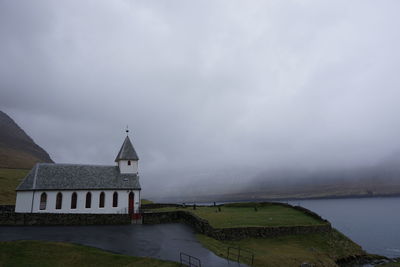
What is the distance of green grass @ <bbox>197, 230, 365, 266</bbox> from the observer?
26.2m

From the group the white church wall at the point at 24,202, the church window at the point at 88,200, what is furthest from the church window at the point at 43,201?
the church window at the point at 88,200

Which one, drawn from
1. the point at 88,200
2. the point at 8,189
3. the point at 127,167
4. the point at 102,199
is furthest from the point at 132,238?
the point at 8,189

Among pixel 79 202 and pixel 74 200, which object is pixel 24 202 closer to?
pixel 74 200

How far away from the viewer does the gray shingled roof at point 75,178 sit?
4241 cm

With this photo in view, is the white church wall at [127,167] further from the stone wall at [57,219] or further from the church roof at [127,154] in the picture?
the stone wall at [57,219]

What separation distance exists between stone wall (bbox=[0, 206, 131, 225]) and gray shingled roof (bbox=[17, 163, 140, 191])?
7.28m

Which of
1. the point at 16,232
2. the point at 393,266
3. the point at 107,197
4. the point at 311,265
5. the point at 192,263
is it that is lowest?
the point at 393,266

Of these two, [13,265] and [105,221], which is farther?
[105,221]

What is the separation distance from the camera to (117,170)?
49531mm

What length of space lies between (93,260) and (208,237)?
13.4m

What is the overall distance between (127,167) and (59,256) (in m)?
27.7

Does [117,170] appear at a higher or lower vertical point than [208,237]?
higher

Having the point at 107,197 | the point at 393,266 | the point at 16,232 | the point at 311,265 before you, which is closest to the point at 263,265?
the point at 311,265

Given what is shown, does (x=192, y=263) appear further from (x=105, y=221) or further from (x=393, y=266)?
(x=393, y=266)
